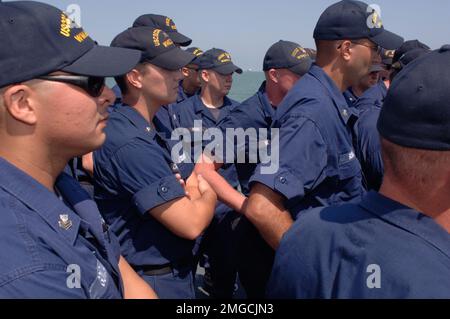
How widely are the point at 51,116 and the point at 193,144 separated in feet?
13.5

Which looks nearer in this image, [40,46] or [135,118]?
[40,46]

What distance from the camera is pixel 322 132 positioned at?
2.42 meters

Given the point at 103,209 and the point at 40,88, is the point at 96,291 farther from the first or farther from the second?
the point at 103,209

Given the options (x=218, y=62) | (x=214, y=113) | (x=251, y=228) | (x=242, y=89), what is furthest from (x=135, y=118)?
(x=242, y=89)

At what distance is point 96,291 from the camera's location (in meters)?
1.51

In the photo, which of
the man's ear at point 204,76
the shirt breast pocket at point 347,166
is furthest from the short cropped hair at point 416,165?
the man's ear at point 204,76

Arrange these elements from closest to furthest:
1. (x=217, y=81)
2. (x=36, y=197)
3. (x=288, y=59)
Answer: (x=36, y=197)
(x=288, y=59)
(x=217, y=81)

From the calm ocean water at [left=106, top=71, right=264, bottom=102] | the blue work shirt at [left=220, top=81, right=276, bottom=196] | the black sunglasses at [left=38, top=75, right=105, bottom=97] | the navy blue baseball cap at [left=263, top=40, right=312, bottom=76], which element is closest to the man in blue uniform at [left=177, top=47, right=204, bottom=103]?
the calm ocean water at [left=106, top=71, right=264, bottom=102]

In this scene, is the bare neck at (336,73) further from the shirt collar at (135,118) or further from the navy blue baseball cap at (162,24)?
the navy blue baseball cap at (162,24)

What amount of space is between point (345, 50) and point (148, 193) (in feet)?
5.47

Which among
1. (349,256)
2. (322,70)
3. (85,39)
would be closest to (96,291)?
(349,256)

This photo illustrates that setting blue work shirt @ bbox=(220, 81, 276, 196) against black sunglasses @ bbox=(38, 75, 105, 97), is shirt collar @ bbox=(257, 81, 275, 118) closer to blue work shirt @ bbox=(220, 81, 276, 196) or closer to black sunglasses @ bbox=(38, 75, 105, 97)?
blue work shirt @ bbox=(220, 81, 276, 196)

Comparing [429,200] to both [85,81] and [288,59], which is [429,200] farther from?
[288,59]

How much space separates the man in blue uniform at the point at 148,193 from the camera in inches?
95.7
